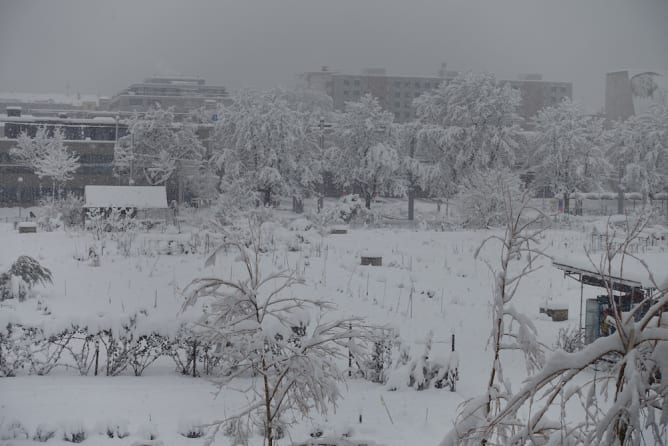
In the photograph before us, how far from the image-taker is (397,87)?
59375 millimetres

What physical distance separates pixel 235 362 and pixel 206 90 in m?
64.5

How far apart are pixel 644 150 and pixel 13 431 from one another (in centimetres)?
3017

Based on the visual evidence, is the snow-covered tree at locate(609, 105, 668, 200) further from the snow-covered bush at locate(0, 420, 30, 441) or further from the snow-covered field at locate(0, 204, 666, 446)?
the snow-covered bush at locate(0, 420, 30, 441)

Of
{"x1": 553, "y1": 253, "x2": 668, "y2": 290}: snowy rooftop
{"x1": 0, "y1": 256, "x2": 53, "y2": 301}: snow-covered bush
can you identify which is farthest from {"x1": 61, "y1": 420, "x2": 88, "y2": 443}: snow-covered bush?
{"x1": 553, "y1": 253, "x2": 668, "y2": 290}: snowy rooftop

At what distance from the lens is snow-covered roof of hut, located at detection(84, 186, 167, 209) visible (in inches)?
1072

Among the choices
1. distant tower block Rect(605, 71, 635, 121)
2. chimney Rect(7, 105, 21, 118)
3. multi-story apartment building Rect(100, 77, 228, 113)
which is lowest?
chimney Rect(7, 105, 21, 118)

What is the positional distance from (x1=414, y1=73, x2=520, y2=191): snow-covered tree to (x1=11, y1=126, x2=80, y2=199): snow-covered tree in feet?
59.5

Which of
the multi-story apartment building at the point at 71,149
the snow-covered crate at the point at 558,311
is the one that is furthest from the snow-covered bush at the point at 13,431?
the multi-story apartment building at the point at 71,149

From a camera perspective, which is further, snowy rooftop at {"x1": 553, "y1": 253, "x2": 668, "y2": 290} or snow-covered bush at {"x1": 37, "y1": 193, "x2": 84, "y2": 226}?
snow-covered bush at {"x1": 37, "y1": 193, "x2": 84, "y2": 226}

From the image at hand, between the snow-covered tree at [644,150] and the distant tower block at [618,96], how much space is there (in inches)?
277

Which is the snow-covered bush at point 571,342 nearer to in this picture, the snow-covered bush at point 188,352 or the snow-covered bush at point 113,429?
the snow-covered bush at point 188,352

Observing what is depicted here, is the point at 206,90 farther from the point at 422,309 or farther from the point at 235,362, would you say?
the point at 235,362

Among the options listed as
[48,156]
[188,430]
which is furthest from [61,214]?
[188,430]

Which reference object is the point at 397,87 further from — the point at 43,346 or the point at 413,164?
the point at 43,346
